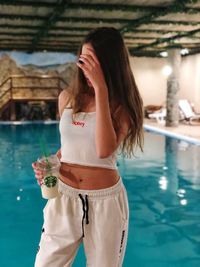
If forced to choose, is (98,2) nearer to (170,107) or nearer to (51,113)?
(170,107)

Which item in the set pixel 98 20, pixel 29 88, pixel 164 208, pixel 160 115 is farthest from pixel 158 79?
pixel 164 208

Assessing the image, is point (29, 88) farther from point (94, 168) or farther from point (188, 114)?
point (94, 168)

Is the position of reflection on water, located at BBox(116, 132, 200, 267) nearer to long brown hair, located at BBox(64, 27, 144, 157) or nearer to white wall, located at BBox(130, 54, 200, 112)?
long brown hair, located at BBox(64, 27, 144, 157)

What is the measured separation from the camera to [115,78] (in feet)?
4.75

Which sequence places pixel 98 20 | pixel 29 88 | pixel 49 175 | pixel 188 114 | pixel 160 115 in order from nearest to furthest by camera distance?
1. pixel 49 175
2. pixel 98 20
3. pixel 188 114
4. pixel 160 115
5. pixel 29 88

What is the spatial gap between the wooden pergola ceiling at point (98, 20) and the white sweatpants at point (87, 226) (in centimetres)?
605

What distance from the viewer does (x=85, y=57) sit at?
1.39 metres

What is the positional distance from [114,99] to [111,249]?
60cm

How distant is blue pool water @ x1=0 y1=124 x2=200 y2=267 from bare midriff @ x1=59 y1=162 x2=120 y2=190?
1.74 meters

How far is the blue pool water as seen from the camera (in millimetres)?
3266

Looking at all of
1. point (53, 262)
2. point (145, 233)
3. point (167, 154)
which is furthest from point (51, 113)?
point (53, 262)

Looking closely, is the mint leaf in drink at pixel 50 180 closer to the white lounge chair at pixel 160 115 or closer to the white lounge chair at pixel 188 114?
the white lounge chair at pixel 188 114

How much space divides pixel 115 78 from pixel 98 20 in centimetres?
784

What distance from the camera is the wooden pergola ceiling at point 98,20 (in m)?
7.30
